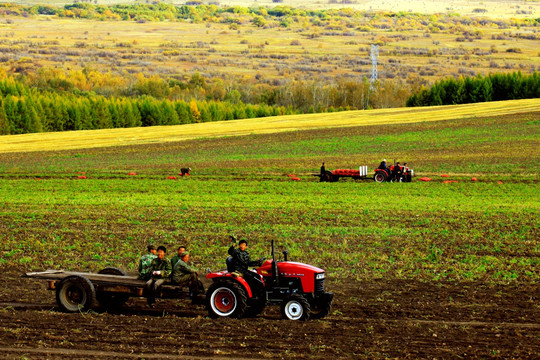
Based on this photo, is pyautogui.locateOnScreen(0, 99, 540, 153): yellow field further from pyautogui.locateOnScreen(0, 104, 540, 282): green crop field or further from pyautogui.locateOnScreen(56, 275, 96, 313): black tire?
pyautogui.locateOnScreen(56, 275, 96, 313): black tire

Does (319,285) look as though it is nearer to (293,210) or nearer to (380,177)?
(293,210)

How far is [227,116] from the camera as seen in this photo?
123 m

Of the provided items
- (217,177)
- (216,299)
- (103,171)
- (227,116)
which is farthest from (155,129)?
(216,299)

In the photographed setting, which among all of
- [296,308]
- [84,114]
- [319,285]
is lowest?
[84,114]

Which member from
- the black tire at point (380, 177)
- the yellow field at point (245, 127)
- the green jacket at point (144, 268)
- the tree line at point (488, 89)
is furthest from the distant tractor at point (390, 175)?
the tree line at point (488, 89)

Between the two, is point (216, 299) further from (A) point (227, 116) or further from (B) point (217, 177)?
(A) point (227, 116)

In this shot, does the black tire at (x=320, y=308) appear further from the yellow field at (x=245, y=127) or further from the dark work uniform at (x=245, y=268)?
the yellow field at (x=245, y=127)

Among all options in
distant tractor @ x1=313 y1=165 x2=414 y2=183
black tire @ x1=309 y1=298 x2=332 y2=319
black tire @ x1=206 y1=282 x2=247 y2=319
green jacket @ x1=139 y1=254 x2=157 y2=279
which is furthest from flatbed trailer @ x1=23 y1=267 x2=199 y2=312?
distant tractor @ x1=313 y1=165 x2=414 y2=183

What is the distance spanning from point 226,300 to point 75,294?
332cm

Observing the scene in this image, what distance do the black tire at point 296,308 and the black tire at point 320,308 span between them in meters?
0.25

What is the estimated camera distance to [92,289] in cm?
1552

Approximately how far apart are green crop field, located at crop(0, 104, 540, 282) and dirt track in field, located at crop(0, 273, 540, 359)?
3.09m

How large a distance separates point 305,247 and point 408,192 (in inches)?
661

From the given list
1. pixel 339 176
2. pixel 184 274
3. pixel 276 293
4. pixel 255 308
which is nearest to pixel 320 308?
pixel 276 293
